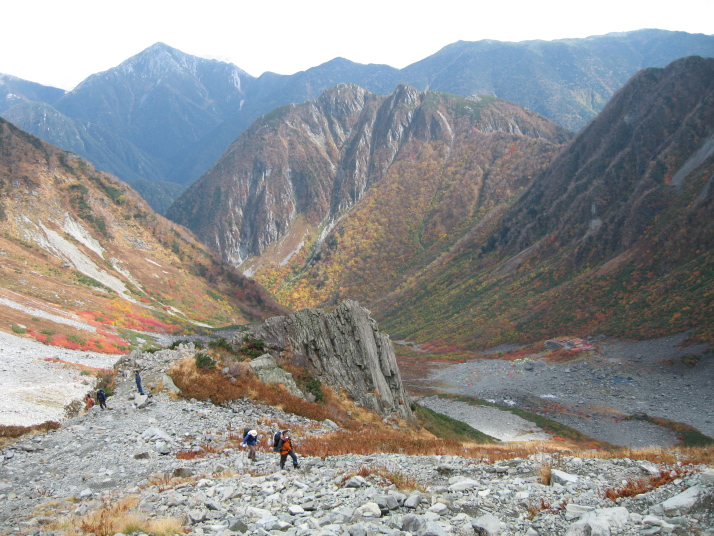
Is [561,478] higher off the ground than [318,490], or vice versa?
[318,490]

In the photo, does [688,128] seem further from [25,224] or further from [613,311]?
[25,224]

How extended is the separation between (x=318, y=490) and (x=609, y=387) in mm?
64944

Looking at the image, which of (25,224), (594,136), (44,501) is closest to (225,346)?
(44,501)

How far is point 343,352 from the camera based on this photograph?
32.5 metres

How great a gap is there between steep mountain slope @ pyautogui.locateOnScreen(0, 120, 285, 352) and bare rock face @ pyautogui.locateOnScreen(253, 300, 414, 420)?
25.3 meters

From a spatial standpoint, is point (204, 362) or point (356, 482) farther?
point (204, 362)

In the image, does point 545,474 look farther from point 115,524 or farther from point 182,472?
point 182,472

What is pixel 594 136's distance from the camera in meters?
166

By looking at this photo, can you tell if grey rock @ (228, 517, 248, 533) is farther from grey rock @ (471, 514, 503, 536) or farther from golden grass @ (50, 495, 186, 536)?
grey rock @ (471, 514, 503, 536)

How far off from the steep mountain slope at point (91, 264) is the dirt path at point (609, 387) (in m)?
45.4

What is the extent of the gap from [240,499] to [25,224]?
297 ft

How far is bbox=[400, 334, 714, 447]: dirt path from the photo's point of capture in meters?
49.7

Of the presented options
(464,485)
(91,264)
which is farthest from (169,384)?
(91,264)

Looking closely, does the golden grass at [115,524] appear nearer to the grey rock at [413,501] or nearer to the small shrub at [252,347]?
the grey rock at [413,501]
